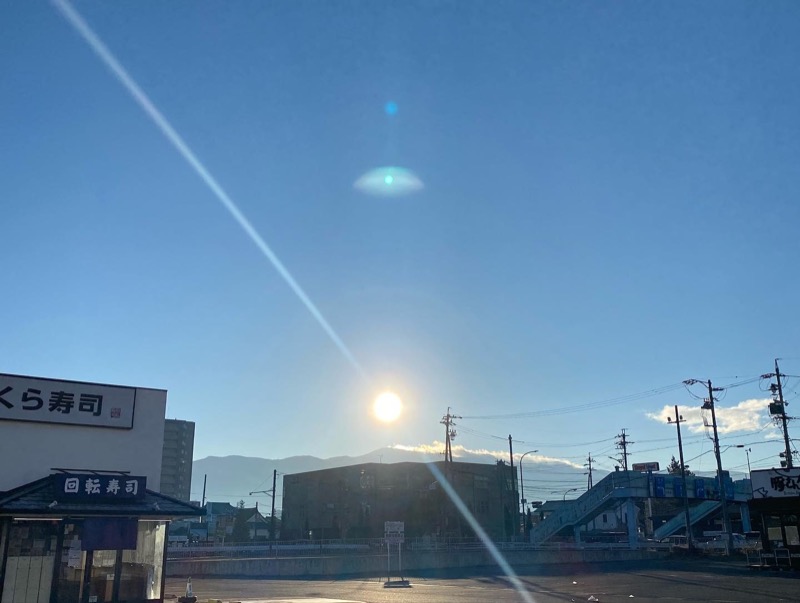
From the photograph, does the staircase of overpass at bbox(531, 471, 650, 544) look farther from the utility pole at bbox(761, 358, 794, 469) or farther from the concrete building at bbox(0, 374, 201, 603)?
the concrete building at bbox(0, 374, 201, 603)

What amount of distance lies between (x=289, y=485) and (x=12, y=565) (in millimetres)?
70659

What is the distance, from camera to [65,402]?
2005 cm

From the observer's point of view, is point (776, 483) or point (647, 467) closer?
point (776, 483)

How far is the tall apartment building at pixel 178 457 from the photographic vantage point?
604ft

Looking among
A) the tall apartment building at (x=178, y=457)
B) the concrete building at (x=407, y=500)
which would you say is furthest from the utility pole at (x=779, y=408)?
the tall apartment building at (x=178, y=457)

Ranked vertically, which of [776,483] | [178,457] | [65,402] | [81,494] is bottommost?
[81,494]

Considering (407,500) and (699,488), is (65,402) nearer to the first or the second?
(699,488)

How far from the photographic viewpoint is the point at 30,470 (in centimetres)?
1919

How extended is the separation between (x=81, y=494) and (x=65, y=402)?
317 cm

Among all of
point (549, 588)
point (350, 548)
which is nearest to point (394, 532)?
point (549, 588)

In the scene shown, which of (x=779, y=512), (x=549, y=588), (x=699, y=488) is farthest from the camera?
(x=699, y=488)

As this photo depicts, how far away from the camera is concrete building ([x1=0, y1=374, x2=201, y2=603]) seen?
689 inches

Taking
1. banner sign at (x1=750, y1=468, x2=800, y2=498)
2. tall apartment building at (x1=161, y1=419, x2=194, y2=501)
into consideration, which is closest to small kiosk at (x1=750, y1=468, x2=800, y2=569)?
banner sign at (x1=750, y1=468, x2=800, y2=498)

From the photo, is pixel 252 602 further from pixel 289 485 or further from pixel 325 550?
pixel 289 485
